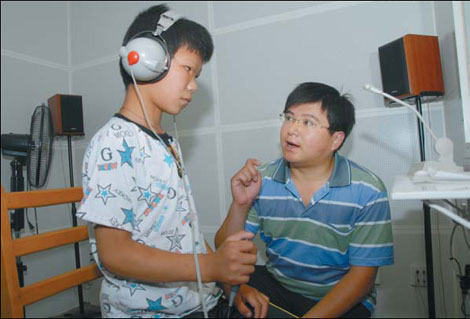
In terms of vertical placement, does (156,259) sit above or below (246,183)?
below

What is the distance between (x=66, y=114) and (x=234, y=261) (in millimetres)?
1859

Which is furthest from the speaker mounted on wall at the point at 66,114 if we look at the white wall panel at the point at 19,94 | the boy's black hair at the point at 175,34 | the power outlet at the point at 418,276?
the power outlet at the point at 418,276

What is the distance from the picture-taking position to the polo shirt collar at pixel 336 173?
3.71 ft

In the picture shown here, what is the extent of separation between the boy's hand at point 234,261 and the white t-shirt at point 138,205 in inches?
7.8

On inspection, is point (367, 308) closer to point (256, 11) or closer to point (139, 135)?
point (139, 135)

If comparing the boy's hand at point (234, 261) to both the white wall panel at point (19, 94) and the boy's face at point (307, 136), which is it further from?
the white wall panel at point (19, 94)

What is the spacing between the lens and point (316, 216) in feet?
3.73

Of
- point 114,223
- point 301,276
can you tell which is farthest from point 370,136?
point 114,223

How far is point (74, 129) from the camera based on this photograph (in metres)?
2.12

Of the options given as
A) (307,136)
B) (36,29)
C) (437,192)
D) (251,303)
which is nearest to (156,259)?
(251,303)

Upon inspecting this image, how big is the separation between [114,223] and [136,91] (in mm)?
383

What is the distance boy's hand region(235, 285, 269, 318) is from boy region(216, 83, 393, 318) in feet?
0.49

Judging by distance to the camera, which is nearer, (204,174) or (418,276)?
(418,276)

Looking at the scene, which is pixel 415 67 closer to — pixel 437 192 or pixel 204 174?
pixel 437 192
